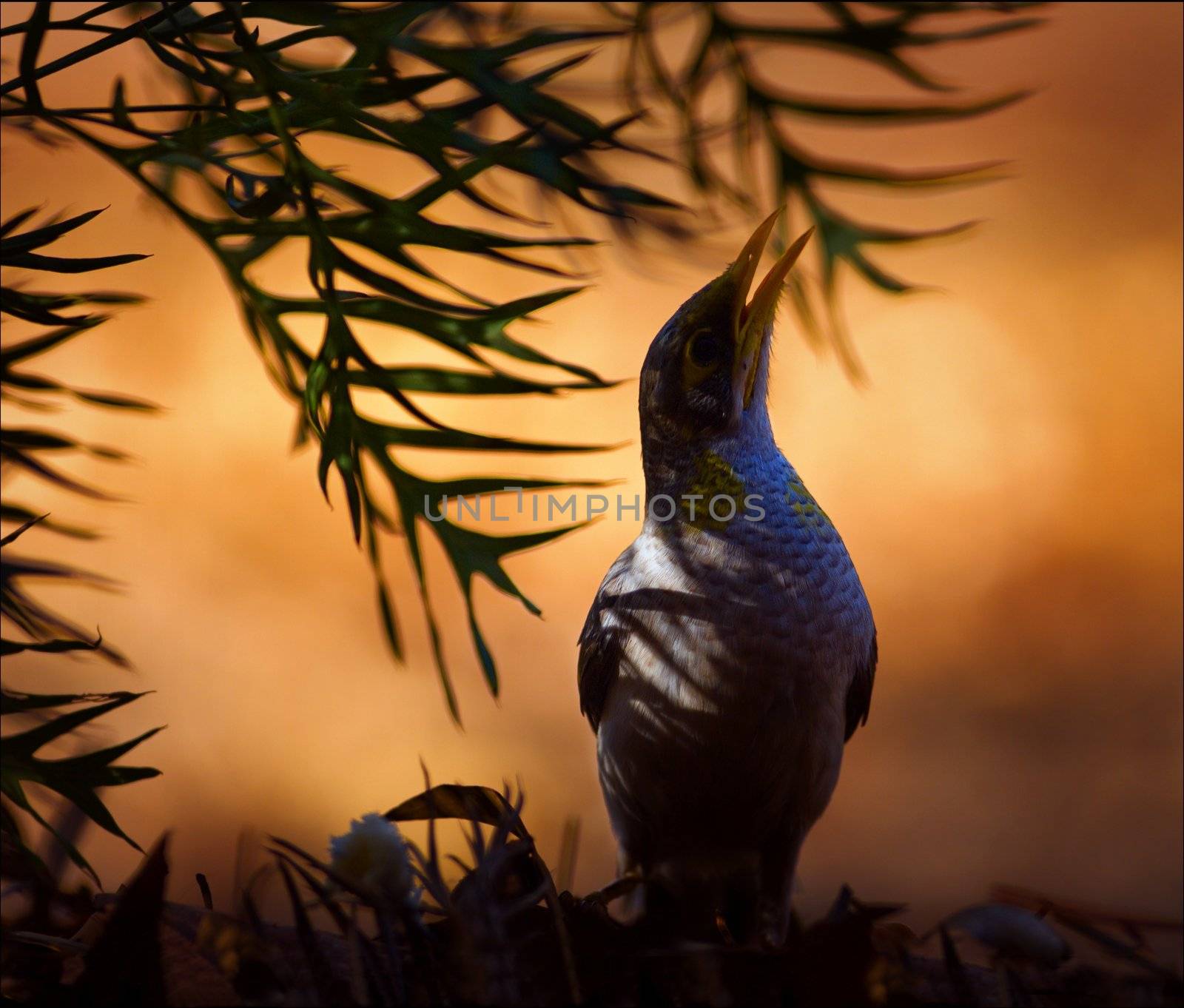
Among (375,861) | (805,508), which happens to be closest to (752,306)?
(805,508)

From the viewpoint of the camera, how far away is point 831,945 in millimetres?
460

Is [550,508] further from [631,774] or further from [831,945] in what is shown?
[831,945]

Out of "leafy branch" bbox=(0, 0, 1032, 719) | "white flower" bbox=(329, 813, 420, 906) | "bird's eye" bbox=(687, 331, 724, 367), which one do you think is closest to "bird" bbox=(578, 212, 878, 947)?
"bird's eye" bbox=(687, 331, 724, 367)

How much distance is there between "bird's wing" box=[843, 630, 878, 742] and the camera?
2.73ft

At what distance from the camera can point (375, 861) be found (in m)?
0.48

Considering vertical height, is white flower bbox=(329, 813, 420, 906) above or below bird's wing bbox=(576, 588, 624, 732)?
below

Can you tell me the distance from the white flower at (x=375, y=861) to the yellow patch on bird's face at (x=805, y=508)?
41 cm

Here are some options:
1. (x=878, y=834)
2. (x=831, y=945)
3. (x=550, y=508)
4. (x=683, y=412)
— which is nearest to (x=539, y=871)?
(x=831, y=945)

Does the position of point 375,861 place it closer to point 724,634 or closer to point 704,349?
point 724,634

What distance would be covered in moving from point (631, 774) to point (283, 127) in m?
0.53

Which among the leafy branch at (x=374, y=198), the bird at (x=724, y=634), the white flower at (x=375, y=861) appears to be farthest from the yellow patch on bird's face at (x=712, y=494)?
the white flower at (x=375, y=861)

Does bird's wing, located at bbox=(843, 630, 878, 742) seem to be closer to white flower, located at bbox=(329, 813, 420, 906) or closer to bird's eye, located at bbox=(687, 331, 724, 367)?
bird's eye, located at bbox=(687, 331, 724, 367)

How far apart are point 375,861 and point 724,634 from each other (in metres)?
0.32

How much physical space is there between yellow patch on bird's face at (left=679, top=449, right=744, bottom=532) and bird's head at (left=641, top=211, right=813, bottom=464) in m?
0.02
